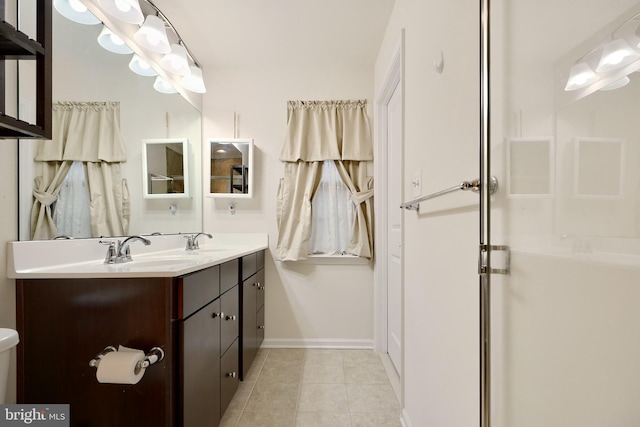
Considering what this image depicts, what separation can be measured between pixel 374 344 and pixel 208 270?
1.68 metres

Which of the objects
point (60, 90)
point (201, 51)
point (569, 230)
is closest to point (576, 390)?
point (569, 230)

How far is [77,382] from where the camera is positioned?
3.19ft

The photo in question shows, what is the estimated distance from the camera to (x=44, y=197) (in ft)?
3.80

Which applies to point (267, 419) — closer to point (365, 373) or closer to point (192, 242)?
point (365, 373)

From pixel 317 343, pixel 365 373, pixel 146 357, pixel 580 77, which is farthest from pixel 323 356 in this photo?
pixel 580 77

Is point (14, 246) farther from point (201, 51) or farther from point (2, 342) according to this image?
point (201, 51)

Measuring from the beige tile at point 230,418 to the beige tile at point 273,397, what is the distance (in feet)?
0.21

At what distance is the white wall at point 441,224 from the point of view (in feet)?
2.65

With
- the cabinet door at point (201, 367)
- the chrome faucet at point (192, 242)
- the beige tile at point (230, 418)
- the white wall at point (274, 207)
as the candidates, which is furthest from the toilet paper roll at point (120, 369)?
the white wall at point (274, 207)

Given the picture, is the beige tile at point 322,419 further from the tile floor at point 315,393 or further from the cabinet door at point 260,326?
the cabinet door at point 260,326

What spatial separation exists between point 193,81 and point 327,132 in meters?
1.11

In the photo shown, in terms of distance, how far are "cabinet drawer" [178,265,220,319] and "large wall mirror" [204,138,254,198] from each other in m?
1.13

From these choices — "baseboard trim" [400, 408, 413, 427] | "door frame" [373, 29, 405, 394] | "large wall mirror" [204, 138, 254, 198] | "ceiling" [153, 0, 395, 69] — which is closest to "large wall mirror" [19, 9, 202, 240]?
"large wall mirror" [204, 138, 254, 198]

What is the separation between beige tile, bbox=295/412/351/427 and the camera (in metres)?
1.43
